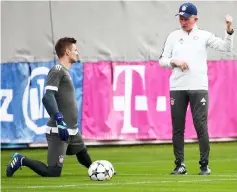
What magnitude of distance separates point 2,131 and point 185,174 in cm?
963

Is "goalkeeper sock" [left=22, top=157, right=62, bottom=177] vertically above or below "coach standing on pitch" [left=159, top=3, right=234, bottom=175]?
below

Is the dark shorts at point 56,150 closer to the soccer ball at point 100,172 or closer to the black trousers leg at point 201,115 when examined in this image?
the soccer ball at point 100,172

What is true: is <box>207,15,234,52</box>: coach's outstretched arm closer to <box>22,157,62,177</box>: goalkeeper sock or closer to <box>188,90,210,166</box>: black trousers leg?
<box>188,90,210,166</box>: black trousers leg

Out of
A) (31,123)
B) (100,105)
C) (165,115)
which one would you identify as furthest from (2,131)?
(165,115)

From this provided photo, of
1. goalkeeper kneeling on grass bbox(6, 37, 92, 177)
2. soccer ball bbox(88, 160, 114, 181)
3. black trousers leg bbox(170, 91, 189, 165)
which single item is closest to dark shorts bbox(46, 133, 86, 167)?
goalkeeper kneeling on grass bbox(6, 37, 92, 177)

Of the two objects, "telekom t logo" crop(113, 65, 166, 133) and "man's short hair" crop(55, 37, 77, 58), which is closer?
"man's short hair" crop(55, 37, 77, 58)

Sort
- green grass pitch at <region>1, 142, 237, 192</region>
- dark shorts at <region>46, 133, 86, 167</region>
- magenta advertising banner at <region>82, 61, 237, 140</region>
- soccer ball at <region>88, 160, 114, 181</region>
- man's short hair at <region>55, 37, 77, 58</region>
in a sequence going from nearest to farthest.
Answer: green grass pitch at <region>1, 142, 237, 192</region>, soccer ball at <region>88, 160, 114, 181</region>, dark shorts at <region>46, 133, 86, 167</region>, man's short hair at <region>55, 37, 77, 58</region>, magenta advertising banner at <region>82, 61, 237, 140</region>

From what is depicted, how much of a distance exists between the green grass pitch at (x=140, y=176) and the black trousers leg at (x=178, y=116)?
0.42 meters

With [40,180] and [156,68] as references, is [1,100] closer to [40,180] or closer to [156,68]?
[156,68]

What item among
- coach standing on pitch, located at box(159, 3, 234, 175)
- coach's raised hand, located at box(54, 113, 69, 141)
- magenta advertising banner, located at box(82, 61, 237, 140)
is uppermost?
coach standing on pitch, located at box(159, 3, 234, 175)

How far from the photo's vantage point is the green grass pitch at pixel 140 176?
1205cm

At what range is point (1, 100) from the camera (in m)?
23.2

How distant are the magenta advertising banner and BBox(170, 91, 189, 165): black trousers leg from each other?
30.0 feet

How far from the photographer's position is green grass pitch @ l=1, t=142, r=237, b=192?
474 inches
